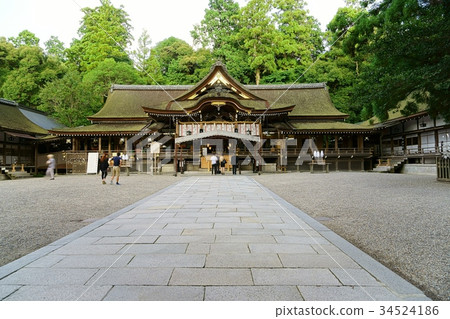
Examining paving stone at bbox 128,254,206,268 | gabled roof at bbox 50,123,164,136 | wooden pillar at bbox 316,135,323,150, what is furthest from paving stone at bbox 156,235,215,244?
wooden pillar at bbox 316,135,323,150

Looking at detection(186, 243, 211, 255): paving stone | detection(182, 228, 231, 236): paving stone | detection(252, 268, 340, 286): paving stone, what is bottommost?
detection(252, 268, 340, 286): paving stone

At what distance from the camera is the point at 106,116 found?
25.2 metres

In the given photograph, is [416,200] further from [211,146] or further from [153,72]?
[153,72]

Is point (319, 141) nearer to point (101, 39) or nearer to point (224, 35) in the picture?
point (224, 35)

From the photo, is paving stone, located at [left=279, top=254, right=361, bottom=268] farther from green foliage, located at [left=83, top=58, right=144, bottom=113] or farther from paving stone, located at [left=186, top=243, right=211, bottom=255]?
green foliage, located at [left=83, top=58, right=144, bottom=113]

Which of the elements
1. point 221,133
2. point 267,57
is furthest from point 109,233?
point 267,57

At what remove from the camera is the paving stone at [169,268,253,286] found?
8.05ft

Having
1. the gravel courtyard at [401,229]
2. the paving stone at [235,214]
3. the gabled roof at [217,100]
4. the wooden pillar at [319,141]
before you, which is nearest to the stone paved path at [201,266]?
the gravel courtyard at [401,229]

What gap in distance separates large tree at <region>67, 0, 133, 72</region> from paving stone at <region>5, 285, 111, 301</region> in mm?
35669

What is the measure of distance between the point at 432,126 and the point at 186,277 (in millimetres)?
23875

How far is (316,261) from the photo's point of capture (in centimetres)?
304

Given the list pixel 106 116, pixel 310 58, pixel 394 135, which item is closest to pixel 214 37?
pixel 310 58

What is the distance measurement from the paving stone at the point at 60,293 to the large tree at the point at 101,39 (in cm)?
3567

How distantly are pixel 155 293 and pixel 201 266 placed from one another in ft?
2.21
